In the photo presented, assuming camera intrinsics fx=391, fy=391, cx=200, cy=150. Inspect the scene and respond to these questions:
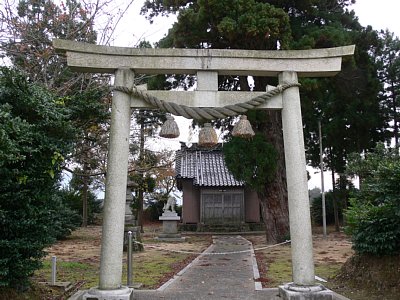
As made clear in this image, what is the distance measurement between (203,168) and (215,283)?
18229 mm

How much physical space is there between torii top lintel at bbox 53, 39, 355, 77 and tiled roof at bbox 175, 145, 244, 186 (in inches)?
697

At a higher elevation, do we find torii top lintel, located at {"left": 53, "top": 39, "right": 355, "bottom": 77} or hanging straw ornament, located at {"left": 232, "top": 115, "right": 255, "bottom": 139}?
torii top lintel, located at {"left": 53, "top": 39, "right": 355, "bottom": 77}

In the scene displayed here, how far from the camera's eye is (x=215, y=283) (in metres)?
8.71

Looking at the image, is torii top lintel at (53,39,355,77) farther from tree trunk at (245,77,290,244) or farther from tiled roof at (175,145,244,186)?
tiled roof at (175,145,244,186)

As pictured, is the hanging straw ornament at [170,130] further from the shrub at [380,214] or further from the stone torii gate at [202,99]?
the shrub at [380,214]

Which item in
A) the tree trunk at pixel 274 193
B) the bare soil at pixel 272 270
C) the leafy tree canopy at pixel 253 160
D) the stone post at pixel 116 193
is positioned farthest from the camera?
the tree trunk at pixel 274 193

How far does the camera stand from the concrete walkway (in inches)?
291

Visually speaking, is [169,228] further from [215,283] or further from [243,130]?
[243,130]

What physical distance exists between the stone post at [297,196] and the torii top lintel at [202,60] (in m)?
0.56

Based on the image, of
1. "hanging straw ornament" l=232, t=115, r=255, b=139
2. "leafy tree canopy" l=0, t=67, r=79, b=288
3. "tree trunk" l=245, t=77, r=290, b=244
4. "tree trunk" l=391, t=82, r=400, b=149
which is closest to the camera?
"leafy tree canopy" l=0, t=67, r=79, b=288

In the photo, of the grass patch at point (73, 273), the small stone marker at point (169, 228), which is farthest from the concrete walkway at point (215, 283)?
the small stone marker at point (169, 228)

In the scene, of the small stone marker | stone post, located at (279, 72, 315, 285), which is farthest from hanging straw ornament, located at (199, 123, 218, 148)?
the small stone marker

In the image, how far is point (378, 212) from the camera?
7.52 metres

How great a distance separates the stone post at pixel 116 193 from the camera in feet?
20.2
